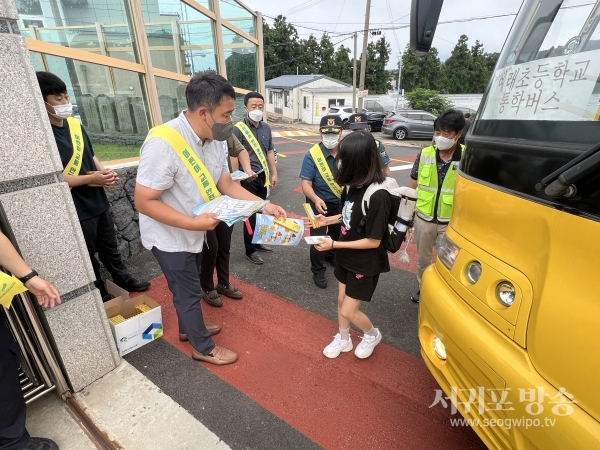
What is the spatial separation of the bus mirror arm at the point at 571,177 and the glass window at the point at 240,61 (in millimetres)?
6695

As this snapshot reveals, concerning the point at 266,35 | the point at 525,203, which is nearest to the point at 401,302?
the point at 525,203

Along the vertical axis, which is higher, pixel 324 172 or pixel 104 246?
pixel 324 172

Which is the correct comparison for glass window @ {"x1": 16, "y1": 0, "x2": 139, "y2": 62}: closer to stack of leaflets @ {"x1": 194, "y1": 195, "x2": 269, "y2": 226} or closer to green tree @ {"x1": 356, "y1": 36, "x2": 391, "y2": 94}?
stack of leaflets @ {"x1": 194, "y1": 195, "x2": 269, "y2": 226}

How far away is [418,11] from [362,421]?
243cm

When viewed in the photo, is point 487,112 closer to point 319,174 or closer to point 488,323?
point 488,323

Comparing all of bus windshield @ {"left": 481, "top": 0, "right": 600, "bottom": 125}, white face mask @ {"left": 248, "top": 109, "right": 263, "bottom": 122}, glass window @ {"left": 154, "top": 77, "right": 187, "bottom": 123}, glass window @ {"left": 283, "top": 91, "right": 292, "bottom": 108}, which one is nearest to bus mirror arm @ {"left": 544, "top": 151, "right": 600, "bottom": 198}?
bus windshield @ {"left": 481, "top": 0, "right": 600, "bottom": 125}

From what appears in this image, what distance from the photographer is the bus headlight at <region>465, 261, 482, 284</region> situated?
5.04 feet

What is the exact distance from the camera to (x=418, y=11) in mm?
1863

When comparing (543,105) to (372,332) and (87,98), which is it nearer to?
(372,332)

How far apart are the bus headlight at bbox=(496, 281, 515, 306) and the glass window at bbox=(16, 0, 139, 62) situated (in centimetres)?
431

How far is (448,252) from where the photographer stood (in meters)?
1.79

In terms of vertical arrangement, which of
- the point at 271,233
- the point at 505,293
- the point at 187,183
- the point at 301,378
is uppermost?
the point at 187,183

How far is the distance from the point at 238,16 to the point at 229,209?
7.06 metres

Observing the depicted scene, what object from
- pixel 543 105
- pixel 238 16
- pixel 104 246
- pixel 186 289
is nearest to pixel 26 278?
pixel 186 289
